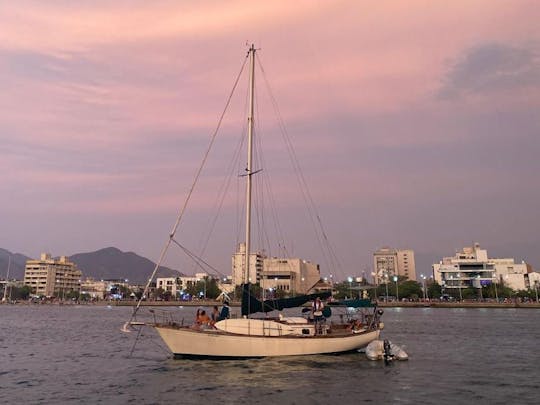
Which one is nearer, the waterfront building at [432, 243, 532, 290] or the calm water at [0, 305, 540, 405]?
the calm water at [0, 305, 540, 405]

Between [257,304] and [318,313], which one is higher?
[257,304]

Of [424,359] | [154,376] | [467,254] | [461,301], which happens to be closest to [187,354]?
[154,376]

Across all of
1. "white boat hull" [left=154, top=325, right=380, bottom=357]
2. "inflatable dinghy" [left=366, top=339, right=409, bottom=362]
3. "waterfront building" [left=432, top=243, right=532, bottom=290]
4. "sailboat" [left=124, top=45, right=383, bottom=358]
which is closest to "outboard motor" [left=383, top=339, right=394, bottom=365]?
"inflatable dinghy" [left=366, top=339, right=409, bottom=362]

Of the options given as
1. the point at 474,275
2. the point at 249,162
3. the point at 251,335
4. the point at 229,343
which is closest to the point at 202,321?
the point at 229,343

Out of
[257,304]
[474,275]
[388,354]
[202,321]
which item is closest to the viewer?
[202,321]

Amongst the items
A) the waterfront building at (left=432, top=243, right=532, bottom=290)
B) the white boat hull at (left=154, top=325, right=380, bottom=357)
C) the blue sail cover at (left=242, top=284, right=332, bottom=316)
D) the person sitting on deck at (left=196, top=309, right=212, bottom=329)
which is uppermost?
the waterfront building at (left=432, top=243, right=532, bottom=290)

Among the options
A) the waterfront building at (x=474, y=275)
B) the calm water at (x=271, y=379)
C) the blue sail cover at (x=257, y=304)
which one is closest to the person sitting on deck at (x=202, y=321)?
the calm water at (x=271, y=379)

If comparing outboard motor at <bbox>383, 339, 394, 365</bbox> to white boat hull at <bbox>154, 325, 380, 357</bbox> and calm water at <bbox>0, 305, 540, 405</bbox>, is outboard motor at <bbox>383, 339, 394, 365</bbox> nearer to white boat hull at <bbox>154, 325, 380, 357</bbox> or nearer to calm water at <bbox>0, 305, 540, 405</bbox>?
calm water at <bbox>0, 305, 540, 405</bbox>

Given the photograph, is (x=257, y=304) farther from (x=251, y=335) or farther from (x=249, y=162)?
(x=249, y=162)

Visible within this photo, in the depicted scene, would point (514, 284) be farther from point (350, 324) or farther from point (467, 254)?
point (350, 324)

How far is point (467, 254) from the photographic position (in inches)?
7003

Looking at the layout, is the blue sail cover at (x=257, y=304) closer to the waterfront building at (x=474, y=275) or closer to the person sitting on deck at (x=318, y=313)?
the person sitting on deck at (x=318, y=313)

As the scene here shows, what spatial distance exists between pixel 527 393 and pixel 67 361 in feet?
100

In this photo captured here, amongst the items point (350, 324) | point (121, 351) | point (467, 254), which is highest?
point (467, 254)
